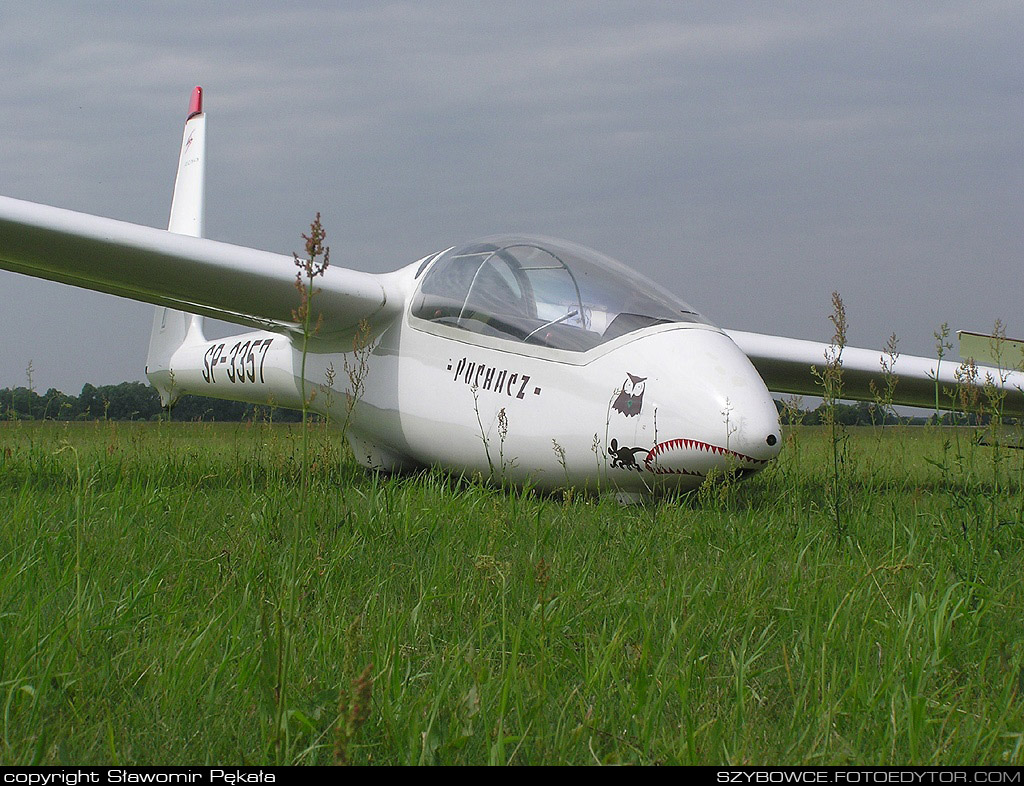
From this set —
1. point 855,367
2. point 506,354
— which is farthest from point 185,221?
point 855,367

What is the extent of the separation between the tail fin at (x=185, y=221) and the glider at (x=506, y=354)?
349 centimetres

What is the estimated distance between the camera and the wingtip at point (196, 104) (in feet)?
44.9

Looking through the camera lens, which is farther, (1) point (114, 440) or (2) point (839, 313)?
(1) point (114, 440)

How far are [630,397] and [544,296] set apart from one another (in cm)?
104

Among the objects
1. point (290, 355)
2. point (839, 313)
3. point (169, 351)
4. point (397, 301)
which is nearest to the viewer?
point (839, 313)

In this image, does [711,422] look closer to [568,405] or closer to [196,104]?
[568,405]

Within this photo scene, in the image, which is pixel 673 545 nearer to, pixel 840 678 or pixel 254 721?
pixel 840 678

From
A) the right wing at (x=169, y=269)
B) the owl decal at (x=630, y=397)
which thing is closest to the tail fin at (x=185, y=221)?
the right wing at (x=169, y=269)

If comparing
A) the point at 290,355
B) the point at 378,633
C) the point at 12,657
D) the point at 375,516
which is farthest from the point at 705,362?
the point at 290,355

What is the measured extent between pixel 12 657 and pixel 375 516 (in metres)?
1.80

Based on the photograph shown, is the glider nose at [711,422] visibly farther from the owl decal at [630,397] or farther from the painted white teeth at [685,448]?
the owl decal at [630,397]

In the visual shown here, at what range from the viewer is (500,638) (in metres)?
2.14

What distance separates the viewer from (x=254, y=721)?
5.42ft

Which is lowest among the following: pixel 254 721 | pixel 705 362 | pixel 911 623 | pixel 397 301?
pixel 254 721
